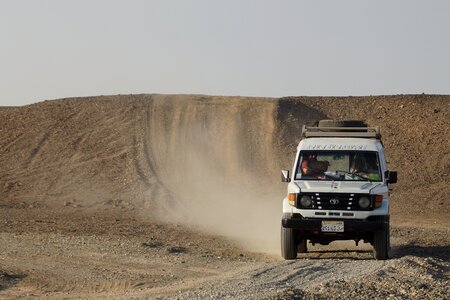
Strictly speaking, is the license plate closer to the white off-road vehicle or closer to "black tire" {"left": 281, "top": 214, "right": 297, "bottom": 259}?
the white off-road vehicle

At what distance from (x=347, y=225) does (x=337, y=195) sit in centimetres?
54

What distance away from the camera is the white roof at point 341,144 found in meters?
18.3

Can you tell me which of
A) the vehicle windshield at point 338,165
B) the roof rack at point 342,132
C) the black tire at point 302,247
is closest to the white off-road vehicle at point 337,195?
the vehicle windshield at point 338,165

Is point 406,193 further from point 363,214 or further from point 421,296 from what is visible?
point 421,296

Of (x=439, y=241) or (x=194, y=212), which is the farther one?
(x=194, y=212)

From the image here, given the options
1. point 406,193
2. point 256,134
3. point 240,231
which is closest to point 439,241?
point 240,231

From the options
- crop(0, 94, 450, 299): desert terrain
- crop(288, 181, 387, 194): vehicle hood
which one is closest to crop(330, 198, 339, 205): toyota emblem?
crop(288, 181, 387, 194): vehicle hood

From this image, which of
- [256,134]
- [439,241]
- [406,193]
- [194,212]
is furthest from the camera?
[256,134]

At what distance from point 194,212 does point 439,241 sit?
1057 centimetres

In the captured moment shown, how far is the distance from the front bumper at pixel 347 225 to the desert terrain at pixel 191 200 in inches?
24.3

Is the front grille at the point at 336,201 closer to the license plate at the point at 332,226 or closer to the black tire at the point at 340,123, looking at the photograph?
the license plate at the point at 332,226

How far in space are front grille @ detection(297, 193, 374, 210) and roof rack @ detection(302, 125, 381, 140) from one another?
6.44 feet

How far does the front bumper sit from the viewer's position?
17125 millimetres

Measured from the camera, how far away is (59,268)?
52.5 ft
